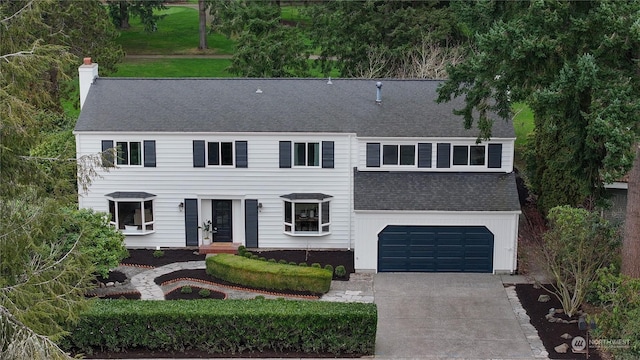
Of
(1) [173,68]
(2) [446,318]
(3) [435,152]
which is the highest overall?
(1) [173,68]

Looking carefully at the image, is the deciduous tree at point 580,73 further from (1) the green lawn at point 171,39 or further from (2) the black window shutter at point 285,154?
(1) the green lawn at point 171,39

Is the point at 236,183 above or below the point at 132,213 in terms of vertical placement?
above

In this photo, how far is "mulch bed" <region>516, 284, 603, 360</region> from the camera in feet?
78.0

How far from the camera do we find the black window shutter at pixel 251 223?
32.4 meters

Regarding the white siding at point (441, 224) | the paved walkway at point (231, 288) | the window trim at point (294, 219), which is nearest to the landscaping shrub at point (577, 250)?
the white siding at point (441, 224)

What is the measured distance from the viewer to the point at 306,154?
105 feet

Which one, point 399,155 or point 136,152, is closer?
point 399,155

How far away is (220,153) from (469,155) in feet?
29.2

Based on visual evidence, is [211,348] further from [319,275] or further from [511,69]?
[511,69]

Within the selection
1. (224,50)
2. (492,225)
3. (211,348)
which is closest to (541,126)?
(492,225)

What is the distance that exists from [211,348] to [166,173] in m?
9.90

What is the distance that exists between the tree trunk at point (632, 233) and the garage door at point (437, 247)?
17.5ft
